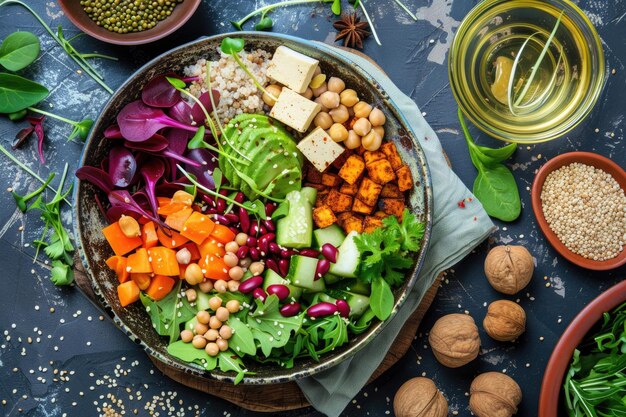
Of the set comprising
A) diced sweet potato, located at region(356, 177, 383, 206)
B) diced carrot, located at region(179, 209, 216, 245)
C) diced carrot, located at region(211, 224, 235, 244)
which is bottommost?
diced carrot, located at region(211, 224, 235, 244)

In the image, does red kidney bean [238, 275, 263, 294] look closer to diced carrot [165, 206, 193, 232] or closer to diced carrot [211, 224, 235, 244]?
diced carrot [211, 224, 235, 244]

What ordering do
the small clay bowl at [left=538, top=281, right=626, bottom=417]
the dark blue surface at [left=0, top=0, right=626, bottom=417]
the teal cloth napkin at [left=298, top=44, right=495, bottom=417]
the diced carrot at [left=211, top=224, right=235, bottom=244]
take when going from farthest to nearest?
the dark blue surface at [left=0, top=0, right=626, bottom=417] → the teal cloth napkin at [left=298, top=44, right=495, bottom=417] → the diced carrot at [left=211, top=224, right=235, bottom=244] → the small clay bowl at [left=538, top=281, right=626, bottom=417]

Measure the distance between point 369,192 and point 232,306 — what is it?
2.14 ft

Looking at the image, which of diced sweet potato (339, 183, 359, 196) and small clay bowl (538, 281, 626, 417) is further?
diced sweet potato (339, 183, 359, 196)

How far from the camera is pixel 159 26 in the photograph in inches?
102

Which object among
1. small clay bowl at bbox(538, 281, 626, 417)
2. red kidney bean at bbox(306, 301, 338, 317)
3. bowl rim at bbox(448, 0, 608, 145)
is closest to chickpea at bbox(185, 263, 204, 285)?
red kidney bean at bbox(306, 301, 338, 317)

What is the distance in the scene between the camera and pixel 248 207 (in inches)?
94.0

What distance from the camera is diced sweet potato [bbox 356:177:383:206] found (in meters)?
2.39

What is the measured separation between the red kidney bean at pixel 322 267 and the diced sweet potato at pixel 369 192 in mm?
257

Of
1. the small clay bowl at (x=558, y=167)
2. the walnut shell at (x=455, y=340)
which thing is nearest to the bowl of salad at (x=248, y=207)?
the walnut shell at (x=455, y=340)

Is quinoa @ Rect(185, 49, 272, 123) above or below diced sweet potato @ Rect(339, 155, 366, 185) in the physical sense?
above

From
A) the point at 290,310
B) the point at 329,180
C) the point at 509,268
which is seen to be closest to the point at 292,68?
the point at 329,180

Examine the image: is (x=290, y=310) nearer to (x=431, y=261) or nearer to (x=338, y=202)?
(x=338, y=202)

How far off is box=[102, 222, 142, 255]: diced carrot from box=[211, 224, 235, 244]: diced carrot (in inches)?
11.3
